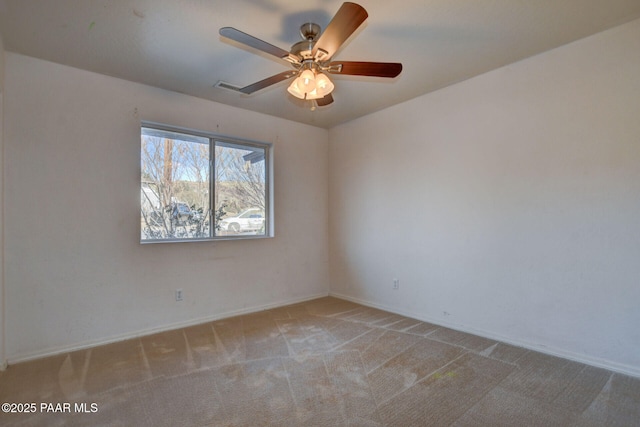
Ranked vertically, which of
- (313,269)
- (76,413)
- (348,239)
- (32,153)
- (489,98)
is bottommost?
(76,413)

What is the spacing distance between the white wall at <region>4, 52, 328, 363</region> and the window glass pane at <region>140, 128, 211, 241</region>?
0.13 m

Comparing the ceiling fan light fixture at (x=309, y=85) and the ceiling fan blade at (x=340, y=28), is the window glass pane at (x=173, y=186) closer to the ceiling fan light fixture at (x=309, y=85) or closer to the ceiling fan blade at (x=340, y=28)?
the ceiling fan light fixture at (x=309, y=85)

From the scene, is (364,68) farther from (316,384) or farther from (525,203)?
(316,384)

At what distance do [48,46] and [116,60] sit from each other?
1.48 ft

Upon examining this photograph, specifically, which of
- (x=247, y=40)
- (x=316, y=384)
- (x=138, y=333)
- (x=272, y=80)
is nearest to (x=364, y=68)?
(x=272, y=80)

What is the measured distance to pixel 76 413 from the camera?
1871 millimetres

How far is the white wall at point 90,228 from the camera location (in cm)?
258

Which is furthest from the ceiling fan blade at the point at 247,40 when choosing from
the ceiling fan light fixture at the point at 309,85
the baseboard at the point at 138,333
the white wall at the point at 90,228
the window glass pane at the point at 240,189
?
the baseboard at the point at 138,333

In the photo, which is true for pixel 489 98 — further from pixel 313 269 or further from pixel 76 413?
pixel 76 413

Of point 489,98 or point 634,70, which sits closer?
point 634,70

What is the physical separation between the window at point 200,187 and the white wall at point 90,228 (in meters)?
0.13

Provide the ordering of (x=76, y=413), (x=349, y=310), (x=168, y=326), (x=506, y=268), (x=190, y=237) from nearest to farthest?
(x=76, y=413) < (x=506, y=268) < (x=168, y=326) < (x=190, y=237) < (x=349, y=310)

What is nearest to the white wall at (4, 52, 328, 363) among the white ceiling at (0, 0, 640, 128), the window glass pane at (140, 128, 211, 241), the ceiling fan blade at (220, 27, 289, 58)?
the window glass pane at (140, 128, 211, 241)

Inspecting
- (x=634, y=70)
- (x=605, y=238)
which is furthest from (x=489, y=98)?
(x=605, y=238)
